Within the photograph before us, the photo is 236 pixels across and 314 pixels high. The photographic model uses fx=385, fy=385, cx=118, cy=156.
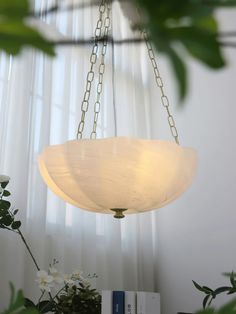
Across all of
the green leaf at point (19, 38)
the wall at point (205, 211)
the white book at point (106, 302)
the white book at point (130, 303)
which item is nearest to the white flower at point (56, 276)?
the white book at point (106, 302)

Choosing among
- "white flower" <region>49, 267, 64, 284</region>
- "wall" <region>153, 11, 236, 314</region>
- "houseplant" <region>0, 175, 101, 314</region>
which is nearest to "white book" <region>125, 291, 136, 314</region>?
"houseplant" <region>0, 175, 101, 314</region>

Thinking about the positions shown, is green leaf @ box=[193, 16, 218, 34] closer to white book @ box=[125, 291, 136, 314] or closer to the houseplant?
the houseplant

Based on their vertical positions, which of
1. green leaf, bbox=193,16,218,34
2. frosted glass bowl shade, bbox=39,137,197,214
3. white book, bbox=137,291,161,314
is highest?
frosted glass bowl shade, bbox=39,137,197,214

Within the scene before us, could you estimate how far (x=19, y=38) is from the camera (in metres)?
0.16

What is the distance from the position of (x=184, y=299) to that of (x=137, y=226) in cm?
52

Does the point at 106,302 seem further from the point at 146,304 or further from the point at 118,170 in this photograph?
the point at 118,170

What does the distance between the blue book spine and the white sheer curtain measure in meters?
0.37

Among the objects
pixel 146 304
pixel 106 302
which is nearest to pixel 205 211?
pixel 146 304

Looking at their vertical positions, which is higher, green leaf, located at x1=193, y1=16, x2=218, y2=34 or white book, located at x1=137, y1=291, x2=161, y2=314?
green leaf, located at x1=193, y1=16, x2=218, y2=34

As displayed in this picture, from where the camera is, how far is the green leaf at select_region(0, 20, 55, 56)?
0.50 ft

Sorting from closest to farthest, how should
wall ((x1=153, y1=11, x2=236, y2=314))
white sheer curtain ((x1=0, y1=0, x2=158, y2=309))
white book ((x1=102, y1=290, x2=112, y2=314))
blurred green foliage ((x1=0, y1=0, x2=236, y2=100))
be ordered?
blurred green foliage ((x1=0, y1=0, x2=236, y2=100)) < white book ((x1=102, y1=290, x2=112, y2=314)) < white sheer curtain ((x1=0, y1=0, x2=158, y2=309)) < wall ((x1=153, y1=11, x2=236, y2=314))

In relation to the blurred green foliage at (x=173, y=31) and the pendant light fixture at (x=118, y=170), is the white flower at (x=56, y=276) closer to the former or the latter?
the pendant light fixture at (x=118, y=170)

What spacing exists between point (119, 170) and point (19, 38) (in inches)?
40.8

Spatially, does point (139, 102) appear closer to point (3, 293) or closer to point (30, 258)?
point (30, 258)
